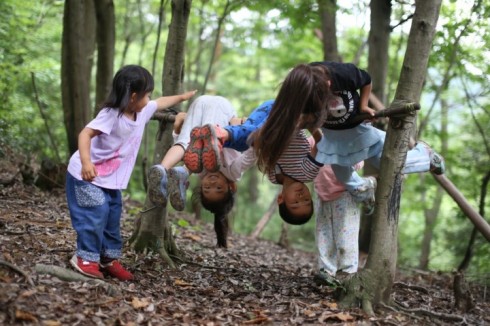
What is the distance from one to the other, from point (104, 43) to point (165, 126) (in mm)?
2801

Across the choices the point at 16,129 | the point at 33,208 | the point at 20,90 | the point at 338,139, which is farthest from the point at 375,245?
the point at 20,90

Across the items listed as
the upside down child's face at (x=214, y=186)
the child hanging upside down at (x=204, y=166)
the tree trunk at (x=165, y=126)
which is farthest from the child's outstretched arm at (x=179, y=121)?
the upside down child's face at (x=214, y=186)

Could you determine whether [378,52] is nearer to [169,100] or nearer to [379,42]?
[379,42]

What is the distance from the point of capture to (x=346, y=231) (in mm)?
4691

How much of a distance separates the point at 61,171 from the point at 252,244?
10.2ft

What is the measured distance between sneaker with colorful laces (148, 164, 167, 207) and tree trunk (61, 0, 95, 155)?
307 centimetres

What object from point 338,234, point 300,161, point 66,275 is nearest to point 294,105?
point 300,161

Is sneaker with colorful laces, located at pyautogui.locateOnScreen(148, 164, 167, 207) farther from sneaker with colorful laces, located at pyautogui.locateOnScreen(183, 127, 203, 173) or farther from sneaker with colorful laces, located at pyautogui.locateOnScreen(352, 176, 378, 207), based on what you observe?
sneaker with colorful laces, located at pyautogui.locateOnScreen(352, 176, 378, 207)

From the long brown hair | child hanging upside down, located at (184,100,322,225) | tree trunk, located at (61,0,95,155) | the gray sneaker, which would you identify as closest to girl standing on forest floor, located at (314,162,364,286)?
child hanging upside down, located at (184,100,322,225)

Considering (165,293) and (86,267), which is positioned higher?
(86,267)

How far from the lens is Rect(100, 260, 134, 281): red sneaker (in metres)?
3.91

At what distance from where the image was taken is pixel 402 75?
3.65m

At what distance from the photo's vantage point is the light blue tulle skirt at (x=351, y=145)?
14.0 ft

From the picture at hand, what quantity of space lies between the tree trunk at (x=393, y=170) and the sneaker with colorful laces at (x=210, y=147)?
4.04 ft
